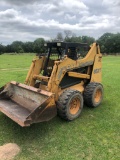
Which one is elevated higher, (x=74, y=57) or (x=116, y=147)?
(x=74, y=57)

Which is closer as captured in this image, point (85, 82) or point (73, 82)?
point (73, 82)

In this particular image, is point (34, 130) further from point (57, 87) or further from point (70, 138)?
point (57, 87)

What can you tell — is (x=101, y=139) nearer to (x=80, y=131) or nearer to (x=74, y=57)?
(x=80, y=131)

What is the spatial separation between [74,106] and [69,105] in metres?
0.39

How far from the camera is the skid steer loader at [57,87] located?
211 inches

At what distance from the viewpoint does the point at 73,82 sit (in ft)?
21.9

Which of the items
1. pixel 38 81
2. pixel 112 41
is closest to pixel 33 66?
pixel 38 81

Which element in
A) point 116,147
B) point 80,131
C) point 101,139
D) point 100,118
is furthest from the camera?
point 100,118

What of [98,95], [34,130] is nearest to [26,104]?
[34,130]

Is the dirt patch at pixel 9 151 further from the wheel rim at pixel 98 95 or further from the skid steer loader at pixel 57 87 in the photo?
the wheel rim at pixel 98 95

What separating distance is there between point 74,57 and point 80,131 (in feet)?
7.90

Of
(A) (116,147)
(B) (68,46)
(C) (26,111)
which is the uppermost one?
(B) (68,46)

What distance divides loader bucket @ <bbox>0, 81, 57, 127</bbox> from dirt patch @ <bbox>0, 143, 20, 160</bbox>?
50 centimetres

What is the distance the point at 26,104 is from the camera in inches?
233
